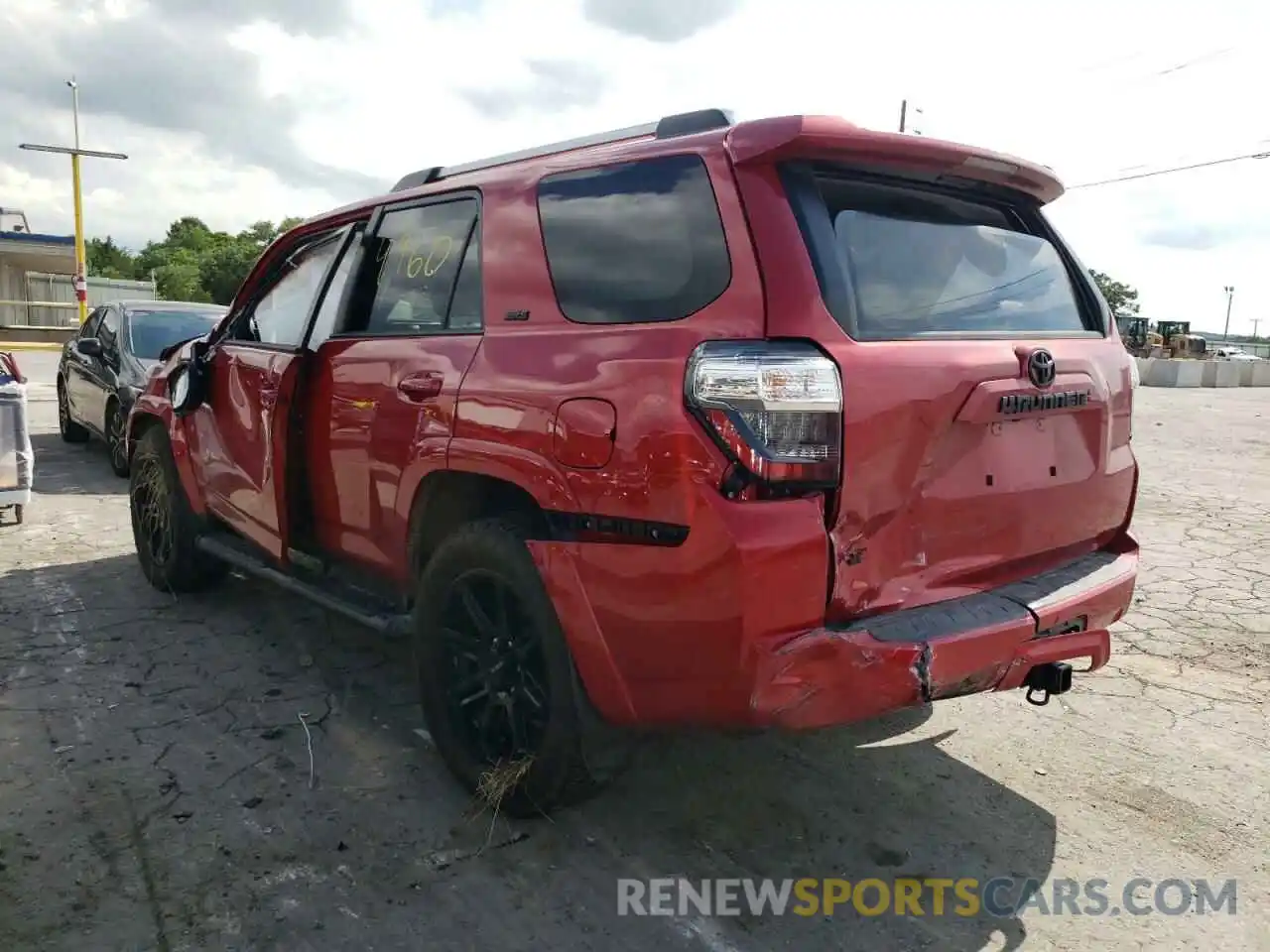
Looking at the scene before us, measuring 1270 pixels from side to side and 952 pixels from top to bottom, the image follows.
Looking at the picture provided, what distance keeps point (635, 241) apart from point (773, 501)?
87cm

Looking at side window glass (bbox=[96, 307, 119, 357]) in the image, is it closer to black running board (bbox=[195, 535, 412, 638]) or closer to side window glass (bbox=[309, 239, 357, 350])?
black running board (bbox=[195, 535, 412, 638])

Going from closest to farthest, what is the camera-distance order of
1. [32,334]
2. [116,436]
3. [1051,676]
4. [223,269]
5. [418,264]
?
[1051,676], [418,264], [116,436], [32,334], [223,269]

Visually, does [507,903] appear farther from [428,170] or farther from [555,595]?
[428,170]

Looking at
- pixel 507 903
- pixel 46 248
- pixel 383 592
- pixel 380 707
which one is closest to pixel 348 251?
pixel 383 592

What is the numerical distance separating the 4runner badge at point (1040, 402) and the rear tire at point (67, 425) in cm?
1038

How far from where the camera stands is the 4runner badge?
2527 mm

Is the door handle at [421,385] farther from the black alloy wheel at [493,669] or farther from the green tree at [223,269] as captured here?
the green tree at [223,269]

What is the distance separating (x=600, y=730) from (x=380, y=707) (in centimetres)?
153

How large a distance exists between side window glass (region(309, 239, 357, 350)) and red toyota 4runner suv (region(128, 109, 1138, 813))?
1.19ft

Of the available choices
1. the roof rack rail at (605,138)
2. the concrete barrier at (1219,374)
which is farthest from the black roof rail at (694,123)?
the concrete barrier at (1219,374)

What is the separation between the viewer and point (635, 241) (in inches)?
101

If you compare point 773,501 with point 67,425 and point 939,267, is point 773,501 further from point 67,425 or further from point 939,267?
point 67,425

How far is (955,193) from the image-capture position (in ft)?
9.23

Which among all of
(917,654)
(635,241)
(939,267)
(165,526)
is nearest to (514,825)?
(917,654)
